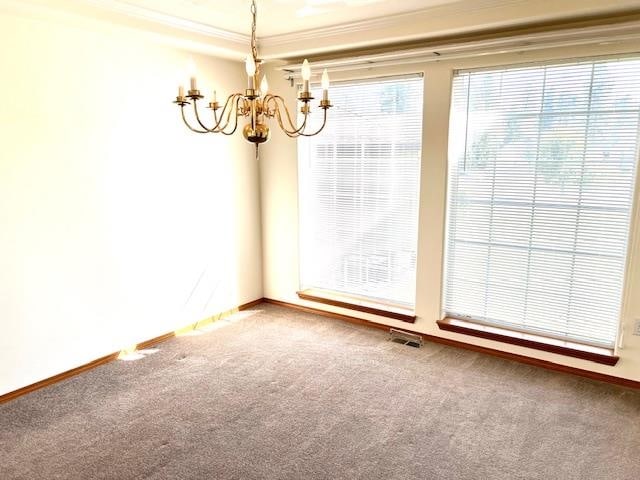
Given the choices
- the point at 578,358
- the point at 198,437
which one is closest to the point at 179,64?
the point at 198,437

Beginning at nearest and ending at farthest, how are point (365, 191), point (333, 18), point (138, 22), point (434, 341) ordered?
point (138, 22), point (333, 18), point (434, 341), point (365, 191)

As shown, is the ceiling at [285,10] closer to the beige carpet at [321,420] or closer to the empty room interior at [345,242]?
the empty room interior at [345,242]

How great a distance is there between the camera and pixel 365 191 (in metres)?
4.03

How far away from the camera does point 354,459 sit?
2365mm

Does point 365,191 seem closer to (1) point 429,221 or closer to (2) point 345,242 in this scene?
(2) point 345,242

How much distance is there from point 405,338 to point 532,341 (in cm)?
98

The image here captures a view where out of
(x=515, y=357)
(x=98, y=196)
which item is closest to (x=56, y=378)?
(x=98, y=196)

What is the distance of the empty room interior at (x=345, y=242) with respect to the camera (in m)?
2.53

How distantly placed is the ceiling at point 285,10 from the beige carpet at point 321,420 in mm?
2491

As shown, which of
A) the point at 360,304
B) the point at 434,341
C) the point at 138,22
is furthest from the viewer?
the point at 360,304

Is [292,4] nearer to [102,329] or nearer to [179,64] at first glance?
[179,64]

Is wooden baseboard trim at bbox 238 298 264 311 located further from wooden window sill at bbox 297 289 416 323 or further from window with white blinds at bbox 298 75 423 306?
window with white blinds at bbox 298 75 423 306

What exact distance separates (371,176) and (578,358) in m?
2.07

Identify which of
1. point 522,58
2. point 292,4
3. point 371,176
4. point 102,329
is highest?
point 292,4
